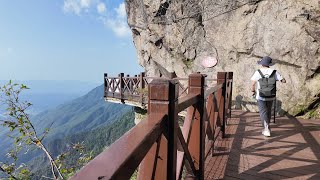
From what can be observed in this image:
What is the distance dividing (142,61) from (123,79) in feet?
16.3

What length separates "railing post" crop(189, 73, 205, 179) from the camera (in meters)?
3.02

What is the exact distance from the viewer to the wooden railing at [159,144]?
1170mm

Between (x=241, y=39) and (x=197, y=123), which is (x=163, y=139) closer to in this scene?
(x=197, y=123)

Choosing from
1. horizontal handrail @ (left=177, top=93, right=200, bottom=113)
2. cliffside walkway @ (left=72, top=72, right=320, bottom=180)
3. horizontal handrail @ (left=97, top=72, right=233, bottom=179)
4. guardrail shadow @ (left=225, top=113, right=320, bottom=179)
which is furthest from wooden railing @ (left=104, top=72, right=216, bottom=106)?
horizontal handrail @ (left=177, top=93, right=200, bottom=113)

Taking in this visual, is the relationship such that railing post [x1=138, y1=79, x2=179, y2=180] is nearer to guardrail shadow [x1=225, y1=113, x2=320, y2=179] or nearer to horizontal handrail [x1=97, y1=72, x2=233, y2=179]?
horizontal handrail [x1=97, y1=72, x2=233, y2=179]

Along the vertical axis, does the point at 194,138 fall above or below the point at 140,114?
above

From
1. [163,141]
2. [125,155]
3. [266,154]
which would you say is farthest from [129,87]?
[125,155]

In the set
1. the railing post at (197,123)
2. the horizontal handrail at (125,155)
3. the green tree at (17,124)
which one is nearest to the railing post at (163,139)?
the horizontal handrail at (125,155)

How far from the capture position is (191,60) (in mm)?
15250

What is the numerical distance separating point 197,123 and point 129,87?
12.4 m

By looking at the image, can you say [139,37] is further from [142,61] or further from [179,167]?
[179,167]

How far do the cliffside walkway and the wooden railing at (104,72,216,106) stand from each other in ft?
20.7

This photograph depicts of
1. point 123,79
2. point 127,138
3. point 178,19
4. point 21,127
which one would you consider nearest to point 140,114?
point 123,79

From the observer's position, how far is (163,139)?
6.42 ft
